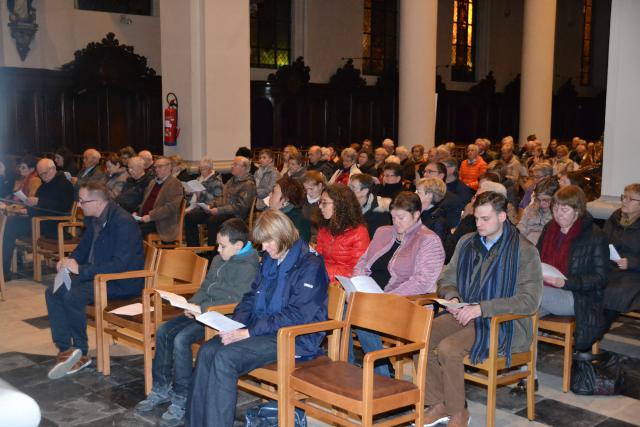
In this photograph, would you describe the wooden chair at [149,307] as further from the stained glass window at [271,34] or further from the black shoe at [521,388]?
the stained glass window at [271,34]

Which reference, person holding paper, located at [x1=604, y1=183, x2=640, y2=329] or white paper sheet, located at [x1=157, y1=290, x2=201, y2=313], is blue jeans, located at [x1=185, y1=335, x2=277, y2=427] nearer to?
white paper sheet, located at [x1=157, y1=290, x2=201, y2=313]

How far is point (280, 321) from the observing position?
13.7 feet

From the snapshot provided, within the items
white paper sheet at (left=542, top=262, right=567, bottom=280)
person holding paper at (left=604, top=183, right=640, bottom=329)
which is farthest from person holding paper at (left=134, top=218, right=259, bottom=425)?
person holding paper at (left=604, top=183, right=640, bottom=329)

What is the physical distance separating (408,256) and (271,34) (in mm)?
15452

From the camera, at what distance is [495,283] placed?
4.45 m

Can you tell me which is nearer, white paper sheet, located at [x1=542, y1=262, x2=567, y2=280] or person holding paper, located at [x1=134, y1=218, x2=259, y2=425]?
person holding paper, located at [x1=134, y1=218, x2=259, y2=425]

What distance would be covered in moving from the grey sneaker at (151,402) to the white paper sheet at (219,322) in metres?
0.89

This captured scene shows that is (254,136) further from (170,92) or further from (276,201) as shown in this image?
(276,201)

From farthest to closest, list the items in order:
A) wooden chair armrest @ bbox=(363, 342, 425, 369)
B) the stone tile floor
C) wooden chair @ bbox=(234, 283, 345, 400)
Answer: the stone tile floor
wooden chair @ bbox=(234, 283, 345, 400)
wooden chair armrest @ bbox=(363, 342, 425, 369)

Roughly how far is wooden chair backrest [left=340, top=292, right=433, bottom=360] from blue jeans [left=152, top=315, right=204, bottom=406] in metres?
1.02

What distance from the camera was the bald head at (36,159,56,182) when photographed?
8.83m

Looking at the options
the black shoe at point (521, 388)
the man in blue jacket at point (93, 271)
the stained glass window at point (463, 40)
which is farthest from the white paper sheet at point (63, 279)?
the stained glass window at point (463, 40)

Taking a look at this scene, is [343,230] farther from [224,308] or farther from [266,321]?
[266,321]

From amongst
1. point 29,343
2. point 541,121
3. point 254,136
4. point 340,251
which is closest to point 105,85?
point 254,136
